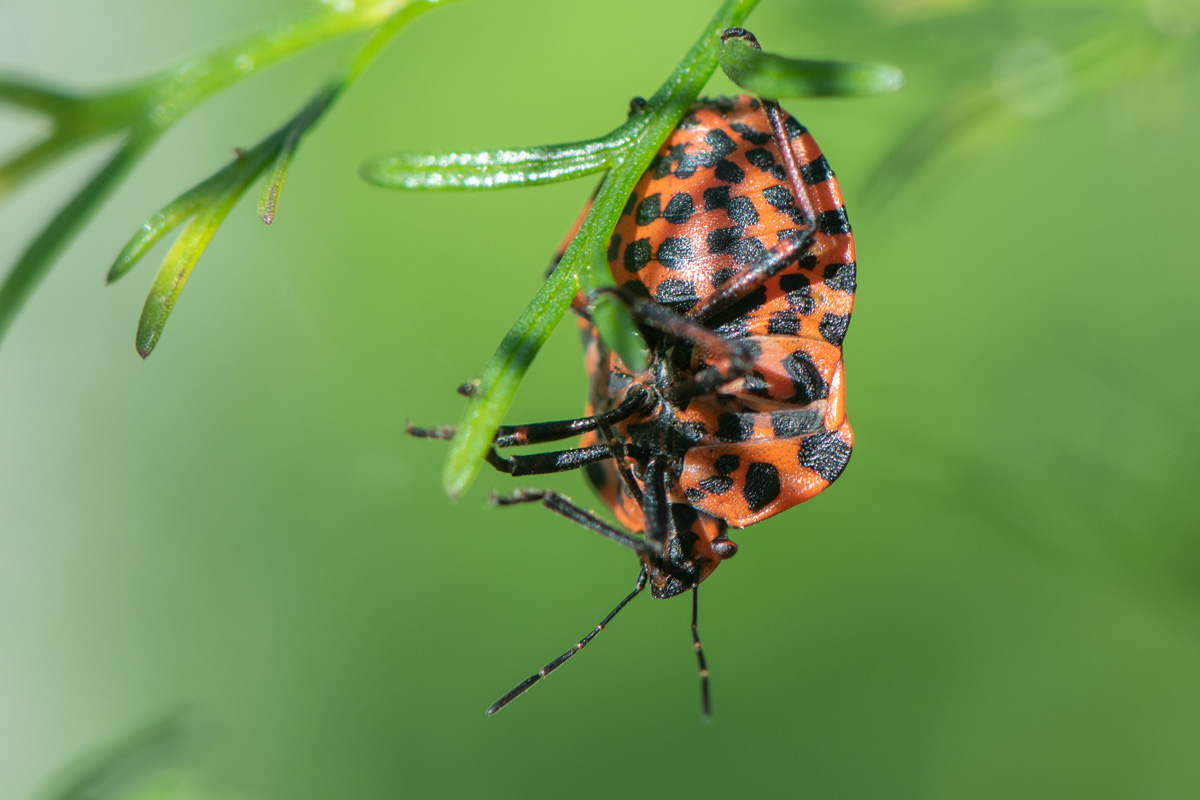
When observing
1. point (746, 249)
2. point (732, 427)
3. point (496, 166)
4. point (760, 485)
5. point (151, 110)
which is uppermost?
point (151, 110)

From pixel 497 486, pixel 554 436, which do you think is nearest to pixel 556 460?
pixel 554 436

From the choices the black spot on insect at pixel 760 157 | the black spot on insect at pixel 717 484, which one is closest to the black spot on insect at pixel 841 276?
the black spot on insect at pixel 760 157

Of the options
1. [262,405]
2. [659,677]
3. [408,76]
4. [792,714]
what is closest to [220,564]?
[262,405]

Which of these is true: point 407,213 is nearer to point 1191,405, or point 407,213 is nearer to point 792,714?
point 792,714

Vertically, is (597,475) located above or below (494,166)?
below

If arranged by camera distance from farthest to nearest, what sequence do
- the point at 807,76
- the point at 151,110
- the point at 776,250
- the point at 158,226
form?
the point at 776,250
the point at 151,110
the point at 158,226
the point at 807,76

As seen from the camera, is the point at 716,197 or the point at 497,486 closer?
the point at 716,197

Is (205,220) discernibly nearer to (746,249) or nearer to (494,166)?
(494,166)
